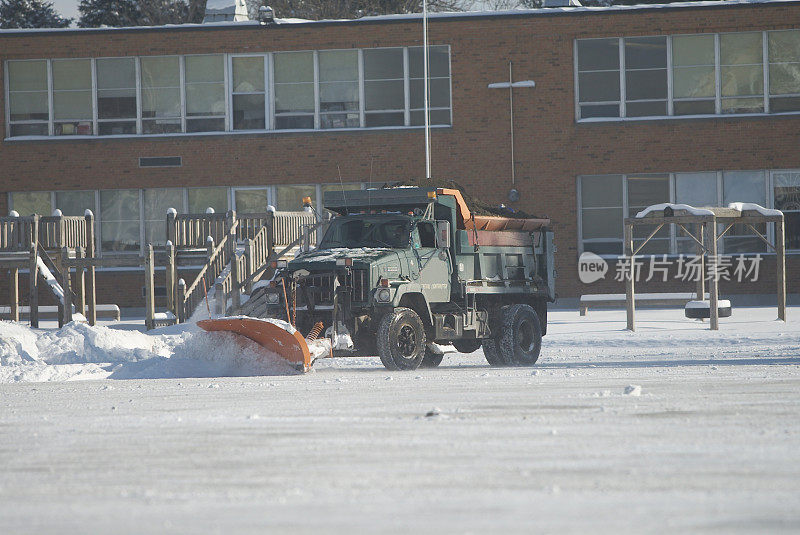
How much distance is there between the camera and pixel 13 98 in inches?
1294

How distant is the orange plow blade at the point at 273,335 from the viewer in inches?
554

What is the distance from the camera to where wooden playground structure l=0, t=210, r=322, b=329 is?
906 inches

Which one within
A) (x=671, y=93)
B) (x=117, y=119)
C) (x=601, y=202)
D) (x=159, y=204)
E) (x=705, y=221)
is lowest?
(x=705, y=221)

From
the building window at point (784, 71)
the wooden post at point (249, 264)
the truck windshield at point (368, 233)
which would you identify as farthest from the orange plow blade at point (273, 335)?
the building window at point (784, 71)

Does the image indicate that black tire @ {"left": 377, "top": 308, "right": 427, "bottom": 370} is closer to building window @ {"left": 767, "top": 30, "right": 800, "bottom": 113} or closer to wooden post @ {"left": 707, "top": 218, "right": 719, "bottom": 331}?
wooden post @ {"left": 707, "top": 218, "right": 719, "bottom": 331}

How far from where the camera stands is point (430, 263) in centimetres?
1550

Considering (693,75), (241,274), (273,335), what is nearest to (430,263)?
(273,335)

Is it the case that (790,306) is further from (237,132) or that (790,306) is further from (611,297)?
(237,132)

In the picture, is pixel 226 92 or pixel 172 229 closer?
pixel 172 229

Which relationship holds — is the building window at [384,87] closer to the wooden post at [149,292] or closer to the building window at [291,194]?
the building window at [291,194]

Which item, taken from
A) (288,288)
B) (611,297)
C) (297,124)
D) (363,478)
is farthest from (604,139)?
(363,478)

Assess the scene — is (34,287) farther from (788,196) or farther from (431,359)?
(788,196)

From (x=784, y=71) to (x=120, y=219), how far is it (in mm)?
18510

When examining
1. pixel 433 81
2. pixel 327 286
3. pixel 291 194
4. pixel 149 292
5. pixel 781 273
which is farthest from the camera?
pixel 291 194
